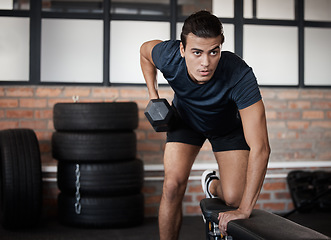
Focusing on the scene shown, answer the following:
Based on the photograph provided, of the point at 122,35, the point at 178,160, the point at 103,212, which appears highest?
the point at 122,35

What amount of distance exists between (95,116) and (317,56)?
232cm

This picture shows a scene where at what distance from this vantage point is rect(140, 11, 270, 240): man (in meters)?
2.02

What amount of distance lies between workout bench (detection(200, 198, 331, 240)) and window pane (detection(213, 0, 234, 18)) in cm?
255

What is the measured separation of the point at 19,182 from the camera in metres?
3.47

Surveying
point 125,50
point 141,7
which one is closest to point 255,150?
point 125,50

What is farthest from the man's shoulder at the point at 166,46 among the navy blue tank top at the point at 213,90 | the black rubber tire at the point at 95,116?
the black rubber tire at the point at 95,116

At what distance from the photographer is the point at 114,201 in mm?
3572

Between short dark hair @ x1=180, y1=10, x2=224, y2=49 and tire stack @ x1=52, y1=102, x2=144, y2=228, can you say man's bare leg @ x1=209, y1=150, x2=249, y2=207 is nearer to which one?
short dark hair @ x1=180, y1=10, x2=224, y2=49

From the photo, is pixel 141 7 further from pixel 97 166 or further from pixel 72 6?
pixel 97 166

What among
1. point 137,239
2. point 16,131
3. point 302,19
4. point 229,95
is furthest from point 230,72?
point 302,19

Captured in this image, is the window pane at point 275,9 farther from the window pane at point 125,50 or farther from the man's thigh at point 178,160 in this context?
the man's thigh at point 178,160

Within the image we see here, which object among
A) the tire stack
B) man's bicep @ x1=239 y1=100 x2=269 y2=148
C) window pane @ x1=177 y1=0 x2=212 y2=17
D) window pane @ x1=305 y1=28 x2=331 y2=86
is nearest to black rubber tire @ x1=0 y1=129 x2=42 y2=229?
the tire stack

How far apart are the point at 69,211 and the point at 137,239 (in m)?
0.67

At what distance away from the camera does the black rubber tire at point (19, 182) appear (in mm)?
3459
